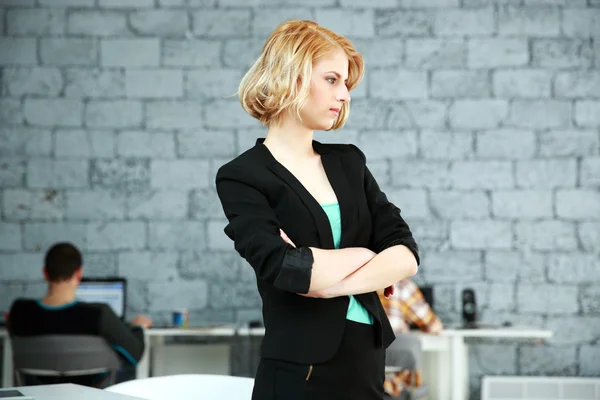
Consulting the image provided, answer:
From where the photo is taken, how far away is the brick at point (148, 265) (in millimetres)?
5555

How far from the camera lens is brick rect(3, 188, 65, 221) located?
219 inches

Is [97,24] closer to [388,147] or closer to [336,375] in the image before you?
[388,147]

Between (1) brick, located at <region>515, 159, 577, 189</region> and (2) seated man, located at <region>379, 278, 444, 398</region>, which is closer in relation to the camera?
(2) seated man, located at <region>379, 278, 444, 398</region>

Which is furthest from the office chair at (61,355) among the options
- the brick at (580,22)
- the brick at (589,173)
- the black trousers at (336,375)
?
the brick at (580,22)

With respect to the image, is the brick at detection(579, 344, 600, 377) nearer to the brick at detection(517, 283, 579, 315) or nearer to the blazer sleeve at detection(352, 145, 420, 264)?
the brick at detection(517, 283, 579, 315)

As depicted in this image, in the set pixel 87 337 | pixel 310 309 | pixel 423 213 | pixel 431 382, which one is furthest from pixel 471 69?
pixel 310 309

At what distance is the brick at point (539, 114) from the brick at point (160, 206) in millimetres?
2117

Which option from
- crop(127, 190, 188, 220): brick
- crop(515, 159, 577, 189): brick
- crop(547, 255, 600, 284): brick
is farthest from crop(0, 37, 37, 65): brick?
crop(547, 255, 600, 284): brick

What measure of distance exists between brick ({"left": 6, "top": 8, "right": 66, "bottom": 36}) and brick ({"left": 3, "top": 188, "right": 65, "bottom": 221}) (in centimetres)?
102

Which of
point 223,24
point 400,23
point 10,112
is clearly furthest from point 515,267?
point 10,112

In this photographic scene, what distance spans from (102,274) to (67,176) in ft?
2.15

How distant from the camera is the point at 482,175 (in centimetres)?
556

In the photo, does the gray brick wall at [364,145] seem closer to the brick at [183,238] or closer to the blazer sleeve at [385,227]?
the brick at [183,238]

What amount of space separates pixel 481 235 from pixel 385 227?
4195mm
